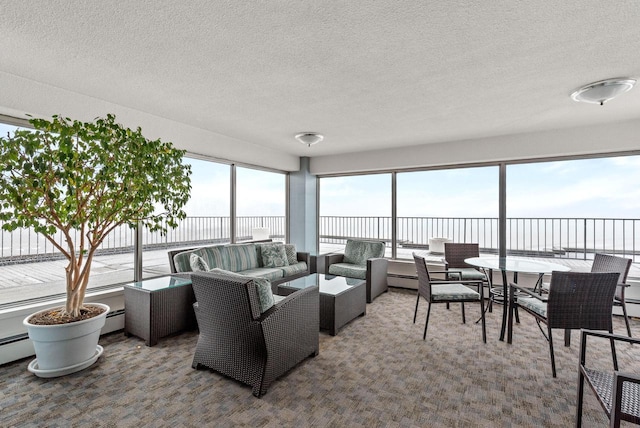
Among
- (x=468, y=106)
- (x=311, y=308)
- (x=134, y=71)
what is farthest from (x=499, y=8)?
(x=134, y=71)

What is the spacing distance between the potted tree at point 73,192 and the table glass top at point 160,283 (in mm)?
404

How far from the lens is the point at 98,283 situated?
3.46m

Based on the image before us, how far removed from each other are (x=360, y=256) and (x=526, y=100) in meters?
2.99

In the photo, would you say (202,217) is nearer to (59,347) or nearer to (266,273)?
(266,273)

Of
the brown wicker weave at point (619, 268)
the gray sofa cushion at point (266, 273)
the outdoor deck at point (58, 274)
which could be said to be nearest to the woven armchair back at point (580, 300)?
the brown wicker weave at point (619, 268)

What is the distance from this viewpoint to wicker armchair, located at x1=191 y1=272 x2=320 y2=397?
2.06 m

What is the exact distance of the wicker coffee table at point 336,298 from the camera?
125 inches

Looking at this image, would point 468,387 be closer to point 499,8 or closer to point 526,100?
point 499,8

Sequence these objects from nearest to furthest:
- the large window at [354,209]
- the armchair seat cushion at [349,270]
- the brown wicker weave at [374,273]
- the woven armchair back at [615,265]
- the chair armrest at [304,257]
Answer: the woven armchair back at [615,265], the brown wicker weave at [374,273], the armchair seat cushion at [349,270], the chair armrest at [304,257], the large window at [354,209]

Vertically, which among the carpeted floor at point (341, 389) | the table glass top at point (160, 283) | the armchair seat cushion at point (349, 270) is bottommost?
the carpeted floor at point (341, 389)

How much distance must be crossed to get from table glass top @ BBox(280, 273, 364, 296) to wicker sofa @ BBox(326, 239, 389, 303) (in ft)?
2.02

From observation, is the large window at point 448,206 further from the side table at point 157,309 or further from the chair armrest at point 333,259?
the side table at point 157,309

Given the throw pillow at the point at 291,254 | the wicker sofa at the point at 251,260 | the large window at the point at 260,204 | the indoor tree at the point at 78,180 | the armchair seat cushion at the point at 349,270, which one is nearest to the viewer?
the indoor tree at the point at 78,180

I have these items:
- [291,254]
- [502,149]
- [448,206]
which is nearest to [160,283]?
[291,254]
